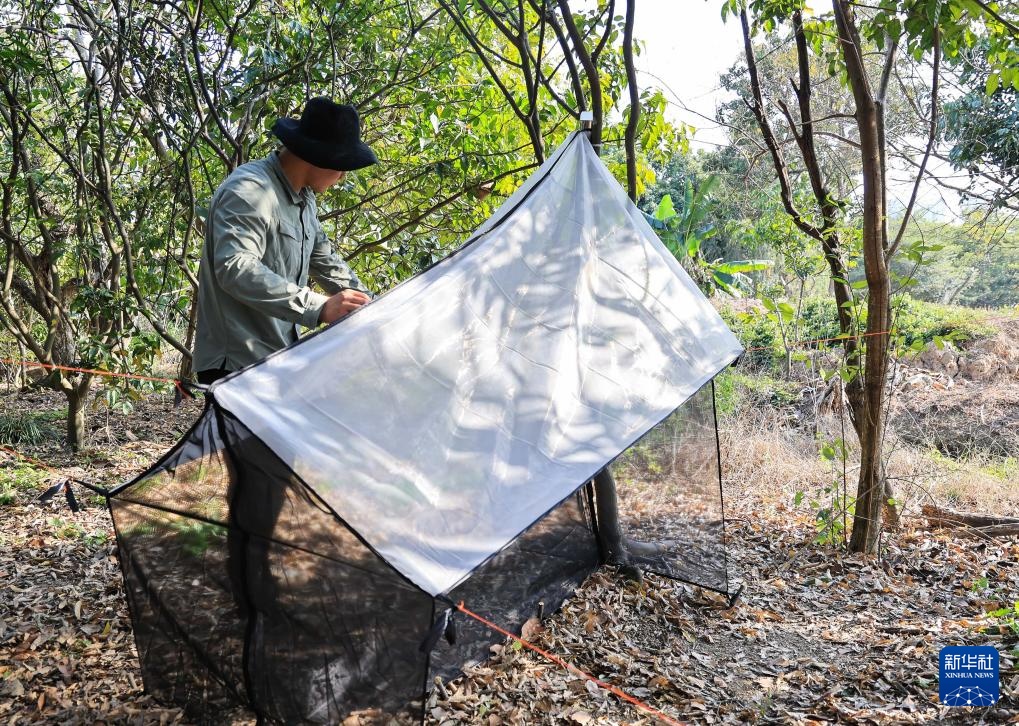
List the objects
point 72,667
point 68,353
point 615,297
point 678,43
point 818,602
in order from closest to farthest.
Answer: point 615,297, point 72,667, point 818,602, point 678,43, point 68,353

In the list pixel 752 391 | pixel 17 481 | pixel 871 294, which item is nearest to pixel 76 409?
pixel 17 481

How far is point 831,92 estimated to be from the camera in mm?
10797

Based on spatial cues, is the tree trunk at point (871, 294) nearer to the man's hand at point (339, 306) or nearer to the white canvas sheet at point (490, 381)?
the white canvas sheet at point (490, 381)

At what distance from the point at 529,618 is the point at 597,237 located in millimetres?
1211

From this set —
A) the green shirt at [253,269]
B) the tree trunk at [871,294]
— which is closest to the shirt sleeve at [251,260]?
the green shirt at [253,269]

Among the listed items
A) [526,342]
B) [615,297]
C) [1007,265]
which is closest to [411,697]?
[526,342]

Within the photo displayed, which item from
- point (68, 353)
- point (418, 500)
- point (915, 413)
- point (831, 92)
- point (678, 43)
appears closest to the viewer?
point (418, 500)

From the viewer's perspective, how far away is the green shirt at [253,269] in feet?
5.25

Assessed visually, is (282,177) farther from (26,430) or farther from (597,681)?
(26,430)

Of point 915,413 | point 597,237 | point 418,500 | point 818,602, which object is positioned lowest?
point 915,413

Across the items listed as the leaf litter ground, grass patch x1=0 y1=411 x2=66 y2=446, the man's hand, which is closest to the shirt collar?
the man's hand

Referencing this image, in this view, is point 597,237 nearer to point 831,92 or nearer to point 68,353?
point 68,353

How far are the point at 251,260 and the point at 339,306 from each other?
0.23 m

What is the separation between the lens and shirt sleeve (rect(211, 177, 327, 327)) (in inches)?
62.7
